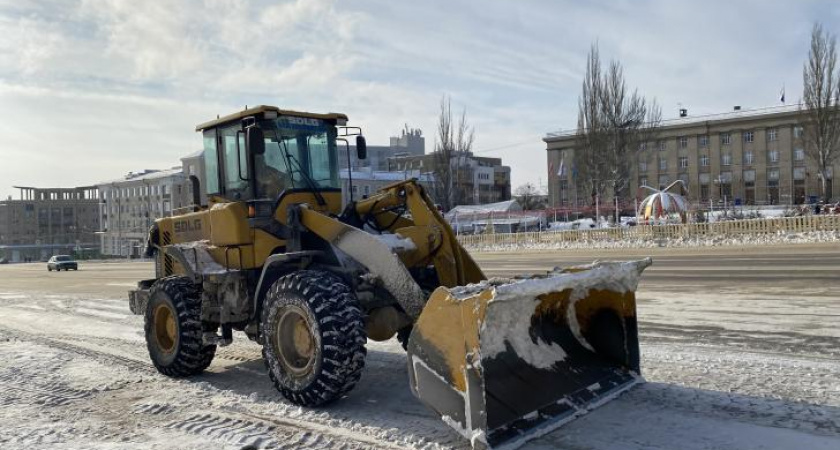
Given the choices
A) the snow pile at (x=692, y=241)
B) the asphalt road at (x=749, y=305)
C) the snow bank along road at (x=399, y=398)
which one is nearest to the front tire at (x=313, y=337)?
the snow bank along road at (x=399, y=398)

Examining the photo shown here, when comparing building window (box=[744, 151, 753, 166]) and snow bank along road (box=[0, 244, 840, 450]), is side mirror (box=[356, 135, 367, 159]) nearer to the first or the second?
snow bank along road (box=[0, 244, 840, 450])

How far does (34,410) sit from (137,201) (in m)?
99.6

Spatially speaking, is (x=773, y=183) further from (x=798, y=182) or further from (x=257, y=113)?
(x=257, y=113)

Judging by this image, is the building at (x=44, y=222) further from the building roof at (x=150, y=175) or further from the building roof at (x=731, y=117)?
the building roof at (x=731, y=117)

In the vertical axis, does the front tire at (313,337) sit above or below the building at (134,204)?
below

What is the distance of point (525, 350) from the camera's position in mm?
5316

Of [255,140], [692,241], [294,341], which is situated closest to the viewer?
[294,341]

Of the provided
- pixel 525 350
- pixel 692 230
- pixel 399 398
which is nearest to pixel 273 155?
pixel 399 398

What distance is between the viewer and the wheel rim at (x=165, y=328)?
7633mm

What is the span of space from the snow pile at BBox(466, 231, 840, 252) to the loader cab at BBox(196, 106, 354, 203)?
26488 millimetres

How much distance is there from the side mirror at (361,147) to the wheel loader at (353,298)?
1.0 inches

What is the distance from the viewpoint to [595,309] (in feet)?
19.9

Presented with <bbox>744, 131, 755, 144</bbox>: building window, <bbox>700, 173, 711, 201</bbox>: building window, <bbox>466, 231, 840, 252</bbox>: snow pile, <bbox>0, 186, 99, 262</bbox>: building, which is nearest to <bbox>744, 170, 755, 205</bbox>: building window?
<bbox>744, 131, 755, 144</bbox>: building window

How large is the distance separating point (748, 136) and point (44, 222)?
407 feet
